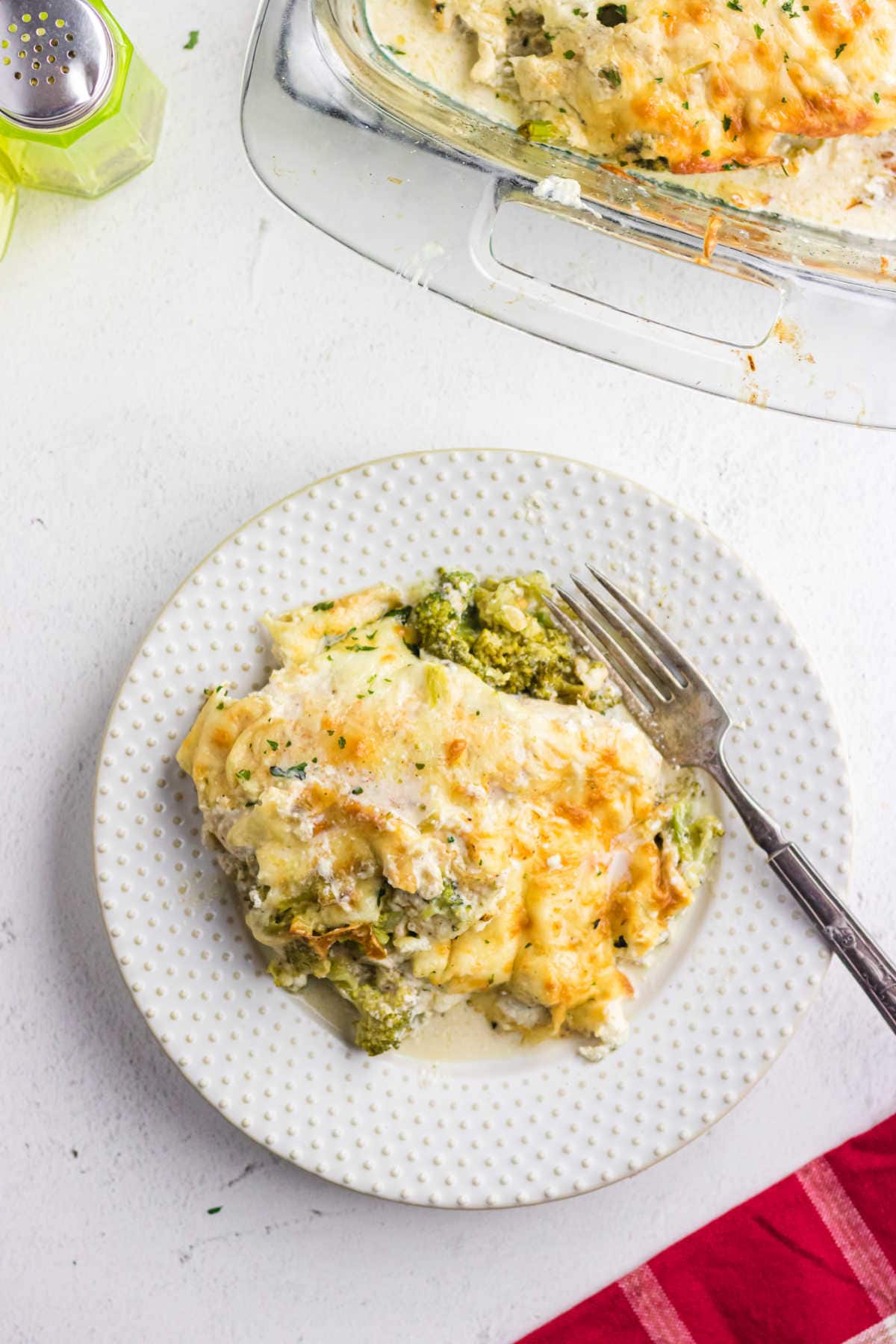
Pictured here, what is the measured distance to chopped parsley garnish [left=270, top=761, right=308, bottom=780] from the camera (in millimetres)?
1811

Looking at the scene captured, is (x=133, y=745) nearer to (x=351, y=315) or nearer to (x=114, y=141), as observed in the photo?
(x=351, y=315)

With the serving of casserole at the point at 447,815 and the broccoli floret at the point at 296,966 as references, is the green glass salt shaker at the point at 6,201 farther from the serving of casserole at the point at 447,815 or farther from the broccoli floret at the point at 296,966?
the broccoli floret at the point at 296,966

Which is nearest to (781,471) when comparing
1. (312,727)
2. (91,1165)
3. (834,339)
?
(834,339)

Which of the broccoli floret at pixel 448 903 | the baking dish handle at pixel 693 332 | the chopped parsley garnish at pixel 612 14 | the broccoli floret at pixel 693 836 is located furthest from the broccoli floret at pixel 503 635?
the chopped parsley garnish at pixel 612 14

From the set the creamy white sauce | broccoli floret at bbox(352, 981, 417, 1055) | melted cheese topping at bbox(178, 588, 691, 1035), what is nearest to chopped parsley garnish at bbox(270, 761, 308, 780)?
melted cheese topping at bbox(178, 588, 691, 1035)

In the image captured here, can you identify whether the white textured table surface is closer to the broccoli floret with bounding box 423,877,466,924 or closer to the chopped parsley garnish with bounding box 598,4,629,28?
the chopped parsley garnish with bounding box 598,4,629,28

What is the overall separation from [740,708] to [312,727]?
78 cm

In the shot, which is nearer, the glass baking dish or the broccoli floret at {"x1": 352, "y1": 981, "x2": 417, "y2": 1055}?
the broccoli floret at {"x1": 352, "y1": 981, "x2": 417, "y2": 1055}

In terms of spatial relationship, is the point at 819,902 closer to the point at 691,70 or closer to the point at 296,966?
the point at 296,966

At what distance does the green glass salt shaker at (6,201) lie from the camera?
218cm

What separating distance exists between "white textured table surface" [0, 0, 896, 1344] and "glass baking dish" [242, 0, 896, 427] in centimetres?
8

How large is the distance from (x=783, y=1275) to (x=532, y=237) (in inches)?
82.1

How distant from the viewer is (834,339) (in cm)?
212

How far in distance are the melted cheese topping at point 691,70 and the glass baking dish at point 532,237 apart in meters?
0.09
